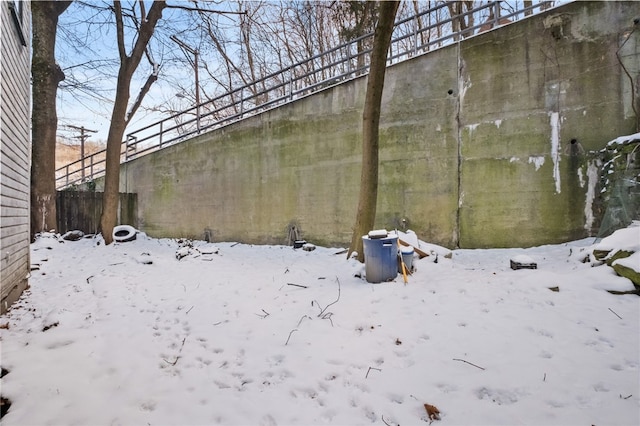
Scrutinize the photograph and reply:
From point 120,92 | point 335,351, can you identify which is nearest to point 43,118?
point 120,92

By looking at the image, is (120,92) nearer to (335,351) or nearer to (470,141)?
(470,141)

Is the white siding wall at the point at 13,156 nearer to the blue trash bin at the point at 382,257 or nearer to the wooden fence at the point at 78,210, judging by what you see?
the blue trash bin at the point at 382,257

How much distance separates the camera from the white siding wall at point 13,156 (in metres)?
3.55

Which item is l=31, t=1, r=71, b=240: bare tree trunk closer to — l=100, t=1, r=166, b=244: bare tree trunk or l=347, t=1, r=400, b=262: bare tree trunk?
l=100, t=1, r=166, b=244: bare tree trunk

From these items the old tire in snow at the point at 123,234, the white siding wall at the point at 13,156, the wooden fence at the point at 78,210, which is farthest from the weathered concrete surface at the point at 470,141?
the wooden fence at the point at 78,210

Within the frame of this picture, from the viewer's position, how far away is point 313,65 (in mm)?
13117

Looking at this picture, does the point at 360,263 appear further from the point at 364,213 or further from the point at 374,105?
the point at 374,105

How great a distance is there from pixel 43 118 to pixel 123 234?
3726 millimetres

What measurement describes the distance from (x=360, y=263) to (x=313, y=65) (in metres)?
10.2

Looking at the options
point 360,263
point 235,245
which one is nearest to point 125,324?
point 360,263

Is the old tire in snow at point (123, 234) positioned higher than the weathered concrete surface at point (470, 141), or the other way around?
the weathered concrete surface at point (470, 141)

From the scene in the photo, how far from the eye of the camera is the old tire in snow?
9530 mm

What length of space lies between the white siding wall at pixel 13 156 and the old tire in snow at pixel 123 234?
4634mm

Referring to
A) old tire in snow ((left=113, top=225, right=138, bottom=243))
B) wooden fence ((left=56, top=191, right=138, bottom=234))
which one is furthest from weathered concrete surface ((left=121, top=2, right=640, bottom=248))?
wooden fence ((left=56, top=191, right=138, bottom=234))
